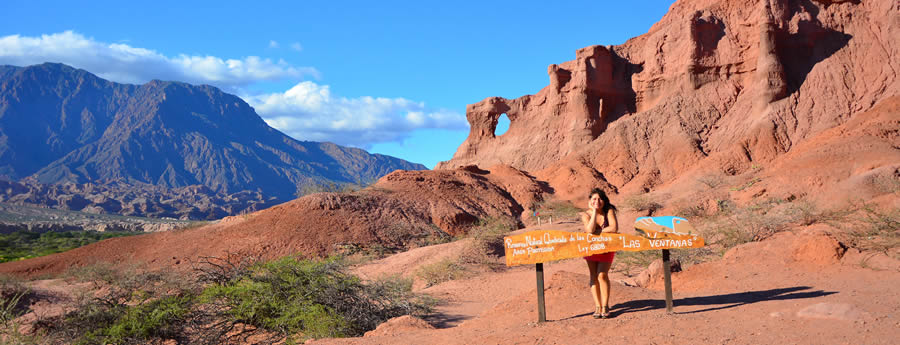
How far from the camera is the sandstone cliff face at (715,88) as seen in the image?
2812cm

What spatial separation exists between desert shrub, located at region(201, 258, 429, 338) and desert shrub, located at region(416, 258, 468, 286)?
14.8 feet

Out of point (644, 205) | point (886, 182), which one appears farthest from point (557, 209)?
point (886, 182)

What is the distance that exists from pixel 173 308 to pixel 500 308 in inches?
164

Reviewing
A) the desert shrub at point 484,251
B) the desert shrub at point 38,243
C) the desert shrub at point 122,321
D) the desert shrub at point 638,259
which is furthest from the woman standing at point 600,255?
the desert shrub at point 38,243

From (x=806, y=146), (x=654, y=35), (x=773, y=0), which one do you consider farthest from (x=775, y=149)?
(x=654, y=35)

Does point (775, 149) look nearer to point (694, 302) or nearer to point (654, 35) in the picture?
point (654, 35)

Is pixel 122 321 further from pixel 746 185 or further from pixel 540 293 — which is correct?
pixel 746 185

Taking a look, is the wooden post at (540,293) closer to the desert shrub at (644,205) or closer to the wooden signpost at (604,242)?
the wooden signpost at (604,242)

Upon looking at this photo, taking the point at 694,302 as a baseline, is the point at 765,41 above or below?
above

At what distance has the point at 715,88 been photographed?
107 feet

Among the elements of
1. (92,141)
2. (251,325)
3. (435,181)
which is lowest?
(251,325)

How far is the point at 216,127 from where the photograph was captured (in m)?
185

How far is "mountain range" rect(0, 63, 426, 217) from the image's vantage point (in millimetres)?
130250

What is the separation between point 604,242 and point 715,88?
30.3 metres
